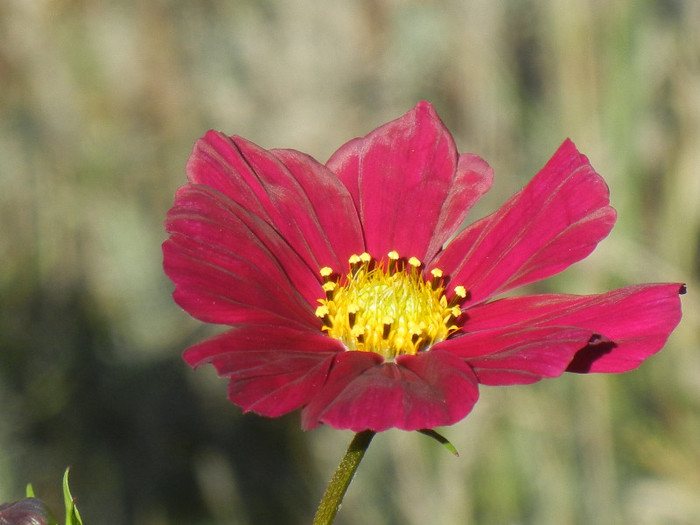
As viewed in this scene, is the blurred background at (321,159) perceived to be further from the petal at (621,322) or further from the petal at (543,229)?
the petal at (621,322)

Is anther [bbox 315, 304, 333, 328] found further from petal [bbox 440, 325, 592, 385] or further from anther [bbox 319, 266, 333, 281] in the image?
petal [bbox 440, 325, 592, 385]

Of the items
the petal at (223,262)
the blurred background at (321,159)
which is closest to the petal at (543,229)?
the petal at (223,262)

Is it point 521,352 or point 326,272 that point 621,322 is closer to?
point 521,352

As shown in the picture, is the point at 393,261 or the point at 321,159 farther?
the point at 321,159

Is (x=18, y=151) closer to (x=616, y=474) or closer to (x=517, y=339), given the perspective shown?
(x=616, y=474)

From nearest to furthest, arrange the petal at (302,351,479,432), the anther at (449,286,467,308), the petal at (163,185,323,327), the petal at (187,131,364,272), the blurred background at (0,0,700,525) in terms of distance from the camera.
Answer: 1. the petal at (302,351,479,432)
2. the petal at (163,185,323,327)
3. the petal at (187,131,364,272)
4. the anther at (449,286,467,308)
5. the blurred background at (0,0,700,525)

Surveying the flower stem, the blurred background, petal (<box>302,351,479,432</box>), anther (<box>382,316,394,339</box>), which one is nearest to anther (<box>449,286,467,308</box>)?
anther (<box>382,316,394,339</box>)

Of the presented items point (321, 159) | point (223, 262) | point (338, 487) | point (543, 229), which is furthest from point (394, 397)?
point (321, 159)
